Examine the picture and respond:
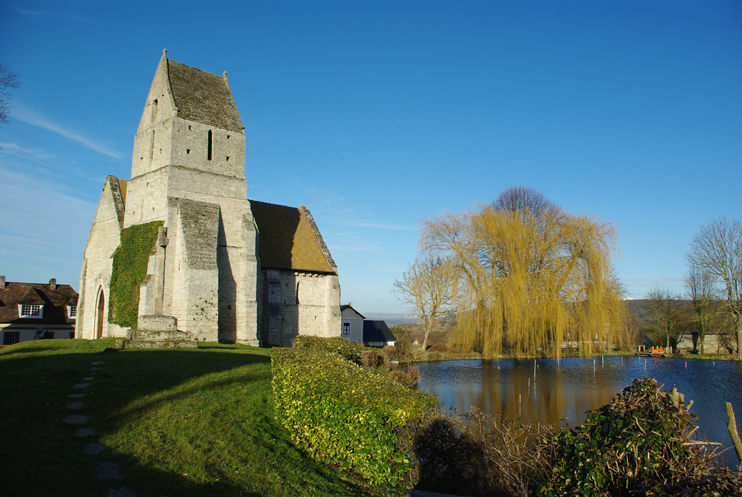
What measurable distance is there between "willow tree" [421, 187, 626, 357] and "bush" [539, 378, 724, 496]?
2127cm

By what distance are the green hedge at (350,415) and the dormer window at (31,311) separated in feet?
124

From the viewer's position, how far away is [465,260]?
28188 mm

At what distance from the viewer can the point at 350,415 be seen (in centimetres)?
668

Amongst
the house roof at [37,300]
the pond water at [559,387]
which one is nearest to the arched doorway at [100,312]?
the pond water at [559,387]

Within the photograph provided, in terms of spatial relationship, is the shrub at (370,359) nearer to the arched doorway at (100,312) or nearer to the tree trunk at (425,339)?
the tree trunk at (425,339)

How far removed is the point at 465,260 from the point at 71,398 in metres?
22.9

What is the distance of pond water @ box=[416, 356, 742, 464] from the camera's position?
570 inches

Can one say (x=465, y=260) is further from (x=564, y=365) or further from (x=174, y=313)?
(x=174, y=313)

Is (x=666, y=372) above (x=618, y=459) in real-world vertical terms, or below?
below

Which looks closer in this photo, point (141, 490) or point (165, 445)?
point (141, 490)

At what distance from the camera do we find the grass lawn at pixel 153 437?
18.8 ft

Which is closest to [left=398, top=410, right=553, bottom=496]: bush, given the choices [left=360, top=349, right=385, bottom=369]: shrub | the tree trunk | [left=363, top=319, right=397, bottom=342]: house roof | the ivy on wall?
[left=360, top=349, right=385, bottom=369]: shrub

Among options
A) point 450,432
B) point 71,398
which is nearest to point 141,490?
point 71,398

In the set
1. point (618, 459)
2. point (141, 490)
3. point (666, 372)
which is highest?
point (618, 459)
